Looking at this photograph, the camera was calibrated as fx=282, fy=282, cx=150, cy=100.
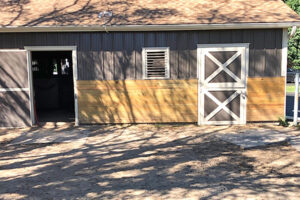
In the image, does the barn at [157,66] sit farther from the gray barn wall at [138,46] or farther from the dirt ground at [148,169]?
the dirt ground at [148,169]

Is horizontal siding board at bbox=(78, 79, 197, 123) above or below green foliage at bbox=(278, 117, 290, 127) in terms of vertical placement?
above

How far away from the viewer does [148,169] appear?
5559 mm

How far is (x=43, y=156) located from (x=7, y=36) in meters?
4.77

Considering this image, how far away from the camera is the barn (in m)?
9.12

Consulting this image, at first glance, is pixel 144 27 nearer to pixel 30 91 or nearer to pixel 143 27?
pixel 143 27

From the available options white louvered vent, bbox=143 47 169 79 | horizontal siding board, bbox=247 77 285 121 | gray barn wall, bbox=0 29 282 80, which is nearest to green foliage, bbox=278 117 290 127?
horizontal siding board, bbox=247 77 285 121

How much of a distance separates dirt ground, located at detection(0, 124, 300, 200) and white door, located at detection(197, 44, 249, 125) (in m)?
1.37

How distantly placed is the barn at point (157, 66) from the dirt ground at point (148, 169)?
133 centimetres

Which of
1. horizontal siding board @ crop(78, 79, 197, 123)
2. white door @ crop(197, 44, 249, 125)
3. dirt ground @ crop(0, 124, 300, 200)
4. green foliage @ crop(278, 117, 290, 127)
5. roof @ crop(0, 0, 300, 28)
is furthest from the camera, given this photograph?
horizontal siding board @ crop(78, 79, 197, 123)

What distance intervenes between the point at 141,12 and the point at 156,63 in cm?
195

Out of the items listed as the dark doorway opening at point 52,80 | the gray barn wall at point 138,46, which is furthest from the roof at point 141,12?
the dark doorway opening at point 52,80

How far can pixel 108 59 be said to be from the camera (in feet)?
30.5

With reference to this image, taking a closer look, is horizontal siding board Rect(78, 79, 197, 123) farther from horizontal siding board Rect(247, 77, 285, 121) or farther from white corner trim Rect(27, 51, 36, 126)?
horizontal siding board Rect(247, 77, 285, 121)

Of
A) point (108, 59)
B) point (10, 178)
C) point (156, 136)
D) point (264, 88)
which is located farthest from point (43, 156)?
point (264, 88)
